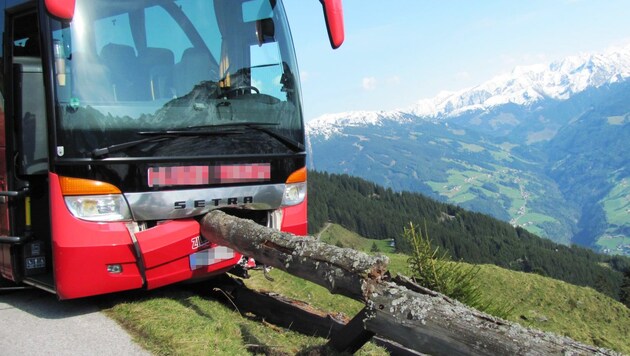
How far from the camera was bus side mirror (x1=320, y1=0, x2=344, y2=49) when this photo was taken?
6.45 m

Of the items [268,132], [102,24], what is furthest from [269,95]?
[102,24]

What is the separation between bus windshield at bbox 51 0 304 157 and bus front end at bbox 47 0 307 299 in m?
0.01

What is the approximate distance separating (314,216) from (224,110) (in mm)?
105274

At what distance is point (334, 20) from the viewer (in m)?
6.47

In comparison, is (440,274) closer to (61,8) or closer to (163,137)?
(163,137)

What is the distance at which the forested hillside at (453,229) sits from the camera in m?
106

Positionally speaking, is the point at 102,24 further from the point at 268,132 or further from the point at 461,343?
the point at 461,343

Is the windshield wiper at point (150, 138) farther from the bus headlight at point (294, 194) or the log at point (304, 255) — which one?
the bus headlight at point (294, 194)

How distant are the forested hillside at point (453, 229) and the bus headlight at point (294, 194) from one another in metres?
90.9

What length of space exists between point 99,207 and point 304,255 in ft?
6.83

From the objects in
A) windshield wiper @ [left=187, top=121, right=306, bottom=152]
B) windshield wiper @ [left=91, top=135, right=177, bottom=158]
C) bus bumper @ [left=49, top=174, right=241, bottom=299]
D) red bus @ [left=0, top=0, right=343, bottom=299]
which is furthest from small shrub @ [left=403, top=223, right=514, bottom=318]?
windshield wiper @ [left=91, top=135, right=177, bottom=158]

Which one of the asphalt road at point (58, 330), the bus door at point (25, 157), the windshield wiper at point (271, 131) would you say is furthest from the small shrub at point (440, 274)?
the bus door at point (25, 157)

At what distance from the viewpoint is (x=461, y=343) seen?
3.29 meters

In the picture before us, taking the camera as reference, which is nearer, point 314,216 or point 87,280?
point 87,280
